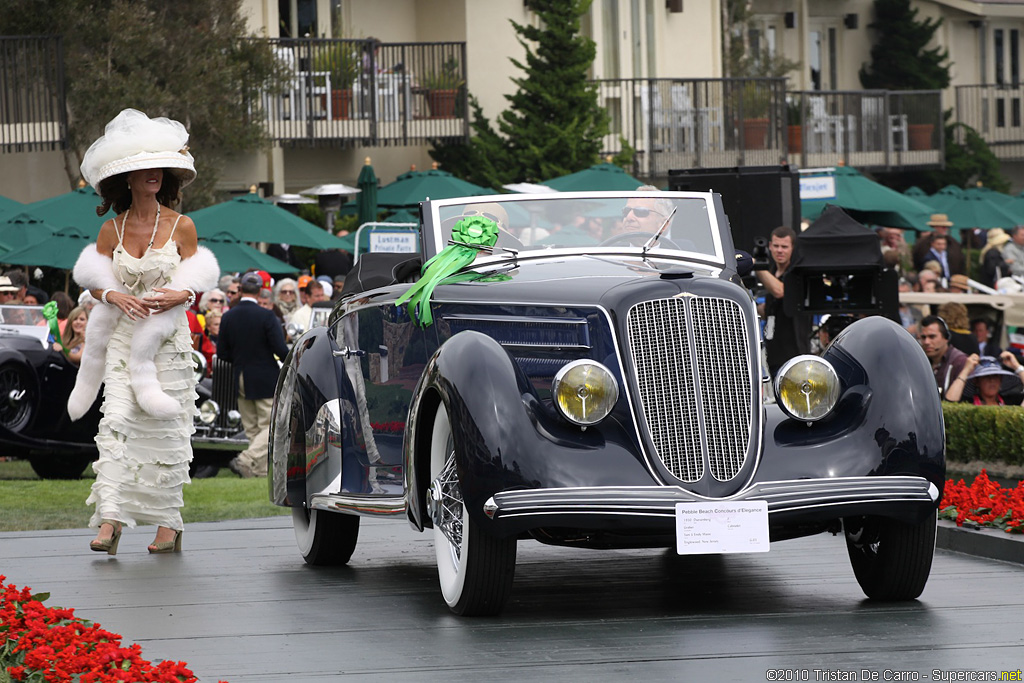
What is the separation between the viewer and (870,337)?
775 centimetres

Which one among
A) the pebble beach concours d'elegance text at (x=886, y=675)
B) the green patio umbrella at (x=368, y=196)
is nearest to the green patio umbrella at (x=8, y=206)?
the green patio umbrella at (x=368, y=196)

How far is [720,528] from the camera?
697 cm

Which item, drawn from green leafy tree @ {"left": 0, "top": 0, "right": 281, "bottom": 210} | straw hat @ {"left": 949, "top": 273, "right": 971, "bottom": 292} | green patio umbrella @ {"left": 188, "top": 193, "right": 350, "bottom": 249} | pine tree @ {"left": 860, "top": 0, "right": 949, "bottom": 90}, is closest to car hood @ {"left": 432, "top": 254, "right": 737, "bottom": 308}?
straw hat @ {"left": 949, "top": 273, "right": 971, "bottom": 292}

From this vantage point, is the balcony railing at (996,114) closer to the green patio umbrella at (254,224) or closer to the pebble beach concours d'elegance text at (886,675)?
the green patio umbrella at (254,224)

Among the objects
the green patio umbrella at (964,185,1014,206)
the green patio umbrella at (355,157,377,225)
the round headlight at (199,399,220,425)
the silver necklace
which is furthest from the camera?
the green patio umbrella at (964,185,1014,206)

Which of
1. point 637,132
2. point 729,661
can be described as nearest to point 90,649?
point 729,661

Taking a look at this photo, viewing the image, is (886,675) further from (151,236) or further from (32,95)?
(32,95)

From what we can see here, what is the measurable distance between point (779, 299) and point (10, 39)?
16.0 m

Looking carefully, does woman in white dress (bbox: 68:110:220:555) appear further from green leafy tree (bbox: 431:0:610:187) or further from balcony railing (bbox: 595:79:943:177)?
balcony railing (bbox: 595:79:943:177)

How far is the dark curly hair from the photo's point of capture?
9727mm

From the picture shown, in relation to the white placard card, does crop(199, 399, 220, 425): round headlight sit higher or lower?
lower

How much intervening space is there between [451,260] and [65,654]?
130 inches

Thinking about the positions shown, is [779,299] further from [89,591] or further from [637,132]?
[637,132]

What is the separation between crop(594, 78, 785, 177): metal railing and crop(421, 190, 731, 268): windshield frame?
94.4 ft
